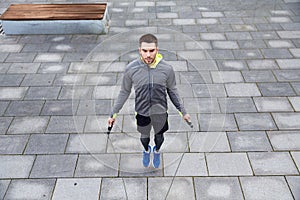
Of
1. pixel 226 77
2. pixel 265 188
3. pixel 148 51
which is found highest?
pixel 148 51

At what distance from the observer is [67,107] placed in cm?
687

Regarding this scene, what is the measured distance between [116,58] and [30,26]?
319 centimetres

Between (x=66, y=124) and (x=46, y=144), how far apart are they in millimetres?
621

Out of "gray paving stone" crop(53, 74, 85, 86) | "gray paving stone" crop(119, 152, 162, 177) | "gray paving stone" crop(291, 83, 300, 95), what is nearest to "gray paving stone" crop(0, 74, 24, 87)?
"gray paving stone" crop(53, 74, 85, 86)

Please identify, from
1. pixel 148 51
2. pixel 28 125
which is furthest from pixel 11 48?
pixel 148 51

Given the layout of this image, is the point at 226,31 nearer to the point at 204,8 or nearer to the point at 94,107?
the point at 204,8

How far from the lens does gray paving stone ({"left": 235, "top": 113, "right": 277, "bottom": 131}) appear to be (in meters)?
6.23

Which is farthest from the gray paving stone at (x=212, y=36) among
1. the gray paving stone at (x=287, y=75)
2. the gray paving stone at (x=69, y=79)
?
the gray paving stone at (x=69, y=79)

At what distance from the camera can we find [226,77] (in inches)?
302

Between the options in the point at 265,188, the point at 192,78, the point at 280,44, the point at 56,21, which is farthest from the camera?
the point at 56,21

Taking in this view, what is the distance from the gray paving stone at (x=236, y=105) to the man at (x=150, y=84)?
2234 millimetres

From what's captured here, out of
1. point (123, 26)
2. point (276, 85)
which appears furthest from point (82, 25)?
point (276, 85)

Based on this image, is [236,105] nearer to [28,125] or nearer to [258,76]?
[258,76]

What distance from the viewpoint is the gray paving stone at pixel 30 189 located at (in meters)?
5.06
